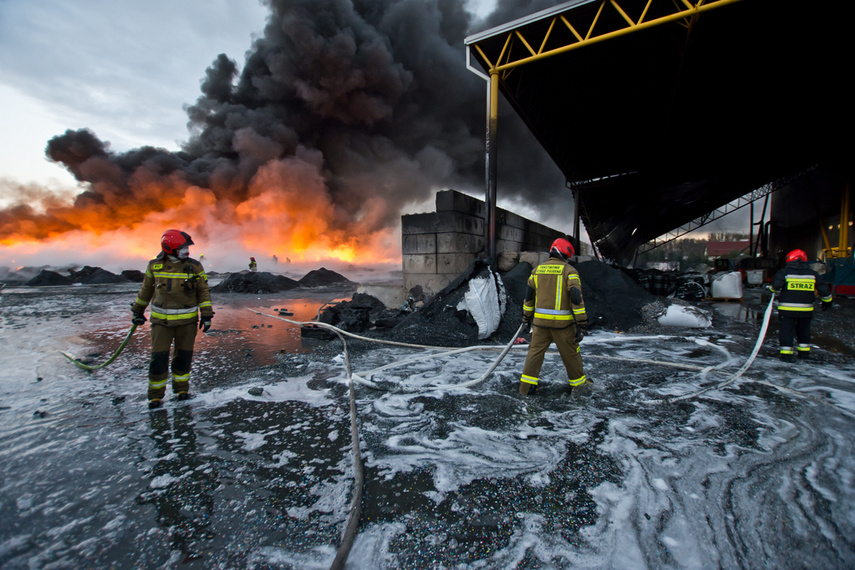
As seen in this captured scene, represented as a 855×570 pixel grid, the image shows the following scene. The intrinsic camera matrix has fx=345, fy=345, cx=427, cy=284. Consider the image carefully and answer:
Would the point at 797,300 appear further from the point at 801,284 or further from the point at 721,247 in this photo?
the point at 721,247

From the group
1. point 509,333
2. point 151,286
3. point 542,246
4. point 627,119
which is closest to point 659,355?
point 509,333

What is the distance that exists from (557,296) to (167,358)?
3613mm

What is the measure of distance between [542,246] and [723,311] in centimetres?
523

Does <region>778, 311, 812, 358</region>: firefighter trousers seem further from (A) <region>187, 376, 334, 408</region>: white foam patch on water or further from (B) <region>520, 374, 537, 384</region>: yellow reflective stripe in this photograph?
(A) <region>187, 376, 334, 408</region>: white foam patch on water

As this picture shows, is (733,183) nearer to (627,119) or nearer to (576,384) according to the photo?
(627,119)

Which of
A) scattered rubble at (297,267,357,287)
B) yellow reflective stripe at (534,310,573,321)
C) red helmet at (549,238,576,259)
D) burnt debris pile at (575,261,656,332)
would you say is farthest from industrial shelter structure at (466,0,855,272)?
scattered rubble at (297,267,357,287)

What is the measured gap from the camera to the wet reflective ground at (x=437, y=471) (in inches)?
60.1

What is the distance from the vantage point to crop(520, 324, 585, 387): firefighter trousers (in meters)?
3.20

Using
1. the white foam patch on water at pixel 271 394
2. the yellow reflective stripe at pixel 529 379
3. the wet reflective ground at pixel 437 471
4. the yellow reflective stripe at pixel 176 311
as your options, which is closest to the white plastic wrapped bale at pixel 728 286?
the wet reflective ground at pixel 437 471

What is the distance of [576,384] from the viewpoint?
323 cm

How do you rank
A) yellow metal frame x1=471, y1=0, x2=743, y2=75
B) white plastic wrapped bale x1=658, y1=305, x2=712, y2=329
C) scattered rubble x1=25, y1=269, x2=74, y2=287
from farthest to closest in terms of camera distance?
1. scattered rubble x1=25, y1=269, x2=74, y2=287
2. white plastic wrapped bale x1=658, y1=305, x2=712, y2=329
3. yellow metal frame x1=471, y1=0, x2=743, y2=75

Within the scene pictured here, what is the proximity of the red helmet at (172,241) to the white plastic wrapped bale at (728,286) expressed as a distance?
12.9m

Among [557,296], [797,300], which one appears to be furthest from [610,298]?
[557,296]

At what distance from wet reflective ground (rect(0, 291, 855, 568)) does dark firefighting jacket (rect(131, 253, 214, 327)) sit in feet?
2.62
